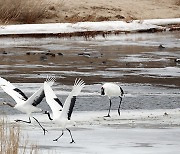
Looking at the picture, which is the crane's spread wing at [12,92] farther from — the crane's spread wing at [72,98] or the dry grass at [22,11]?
the dry grass at [22,11]

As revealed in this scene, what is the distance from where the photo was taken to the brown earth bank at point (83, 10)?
32531mm

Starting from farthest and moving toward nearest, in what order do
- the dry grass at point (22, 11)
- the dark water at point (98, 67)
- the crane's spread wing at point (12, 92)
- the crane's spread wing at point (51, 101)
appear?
the dry grass at point (22, 11) < the dark water at point (98, 67) < the crane's spread wing at point (12, 92) < the crane's spread wing at point (51, 101)

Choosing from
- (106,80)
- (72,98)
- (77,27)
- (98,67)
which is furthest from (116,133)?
(77,27)

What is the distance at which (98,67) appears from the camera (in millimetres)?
18750

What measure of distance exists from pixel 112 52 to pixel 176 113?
11.4 meters

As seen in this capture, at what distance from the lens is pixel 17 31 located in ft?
94.4

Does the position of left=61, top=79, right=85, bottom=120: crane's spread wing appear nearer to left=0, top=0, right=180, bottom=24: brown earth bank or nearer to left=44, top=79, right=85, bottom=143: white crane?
left=44, top=79, right=85, bottom=143: white crane

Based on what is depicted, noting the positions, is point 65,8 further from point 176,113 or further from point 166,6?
point 176,113

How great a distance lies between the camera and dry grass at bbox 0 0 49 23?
31.8 meters

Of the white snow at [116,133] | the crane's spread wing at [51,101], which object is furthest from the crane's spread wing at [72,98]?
the white snow at [116,133]

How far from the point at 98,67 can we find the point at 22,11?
47.5ft

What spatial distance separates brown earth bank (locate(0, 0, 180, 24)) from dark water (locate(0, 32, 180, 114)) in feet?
14.9

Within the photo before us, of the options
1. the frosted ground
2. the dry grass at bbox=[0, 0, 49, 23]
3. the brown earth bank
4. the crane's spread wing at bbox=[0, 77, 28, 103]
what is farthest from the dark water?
the brown earth bank

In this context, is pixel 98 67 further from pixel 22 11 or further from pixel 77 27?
pixel 22 11
